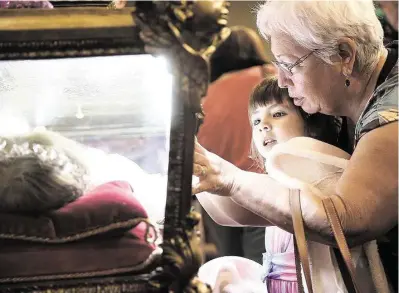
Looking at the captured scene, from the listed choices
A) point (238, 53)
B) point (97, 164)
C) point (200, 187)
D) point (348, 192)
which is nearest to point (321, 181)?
point (348, 192)

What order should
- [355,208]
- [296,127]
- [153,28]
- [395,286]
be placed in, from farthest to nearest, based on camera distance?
[296,127]
[395,286]
[355,208]
[153,28]

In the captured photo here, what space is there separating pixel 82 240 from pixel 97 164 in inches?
3.8

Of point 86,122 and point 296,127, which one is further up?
point 86,122

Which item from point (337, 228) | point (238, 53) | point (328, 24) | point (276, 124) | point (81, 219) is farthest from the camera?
point (238, 53)

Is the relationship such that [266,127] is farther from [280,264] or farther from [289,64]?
[280,264]

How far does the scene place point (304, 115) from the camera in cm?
116

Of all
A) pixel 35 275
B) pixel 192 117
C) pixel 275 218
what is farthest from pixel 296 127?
pixel 35 275

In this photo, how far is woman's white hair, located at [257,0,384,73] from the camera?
3.42 feet

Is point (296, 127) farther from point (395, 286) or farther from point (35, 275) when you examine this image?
point (35, 275)

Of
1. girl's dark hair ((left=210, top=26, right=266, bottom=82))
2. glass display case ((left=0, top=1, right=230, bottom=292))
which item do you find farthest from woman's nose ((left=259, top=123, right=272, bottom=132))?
girl's dark hair ((left=210, top=26, right=266, bottom=82))

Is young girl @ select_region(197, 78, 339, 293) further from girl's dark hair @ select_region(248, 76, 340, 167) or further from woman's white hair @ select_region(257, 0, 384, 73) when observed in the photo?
woman's white hair @ select_region(257, 0, 384, 73)

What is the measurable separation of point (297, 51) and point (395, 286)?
405 millimetres

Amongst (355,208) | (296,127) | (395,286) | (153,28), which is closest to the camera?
(153,28)

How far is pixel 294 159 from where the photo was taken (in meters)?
1.04
